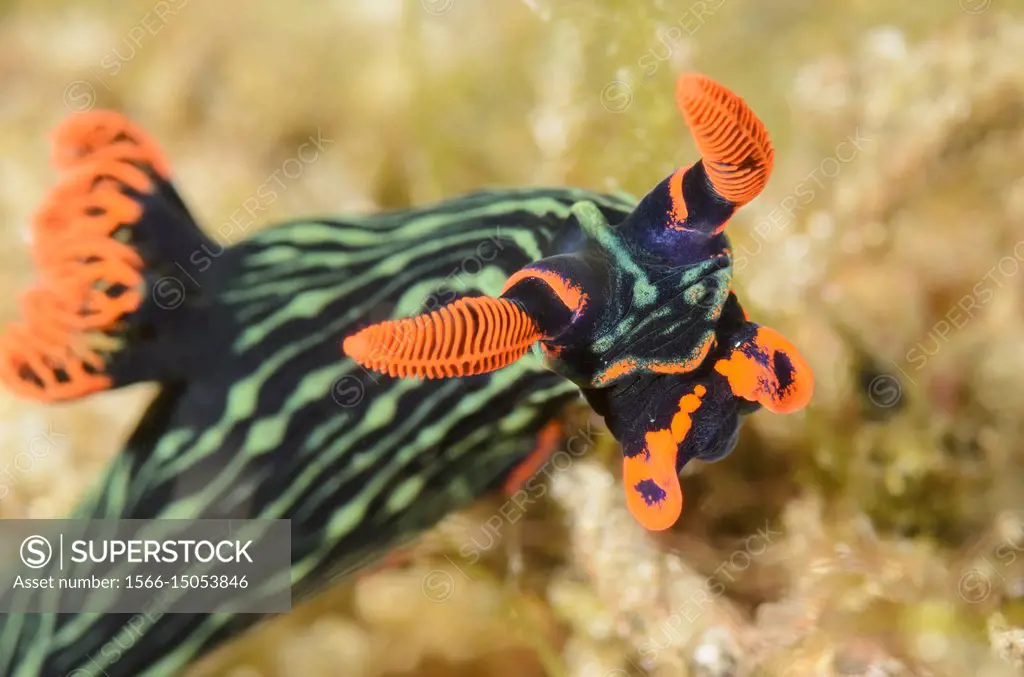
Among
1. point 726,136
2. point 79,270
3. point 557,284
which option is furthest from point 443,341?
point 79,270

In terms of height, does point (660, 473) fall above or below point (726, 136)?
below

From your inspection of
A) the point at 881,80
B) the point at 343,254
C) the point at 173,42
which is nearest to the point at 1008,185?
the point at 881,80

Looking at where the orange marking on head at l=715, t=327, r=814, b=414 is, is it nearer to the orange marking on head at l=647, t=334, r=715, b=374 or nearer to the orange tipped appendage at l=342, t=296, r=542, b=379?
the orange marking on head at l=647, t=334, r=715, b=374

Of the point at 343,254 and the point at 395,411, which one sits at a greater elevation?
the point at 343,254

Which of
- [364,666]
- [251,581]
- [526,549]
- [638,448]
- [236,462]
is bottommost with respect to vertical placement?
[364,666]

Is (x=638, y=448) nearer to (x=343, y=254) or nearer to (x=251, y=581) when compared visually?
(x=343, y=254)

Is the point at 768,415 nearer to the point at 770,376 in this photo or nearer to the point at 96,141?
the point at 770,376
